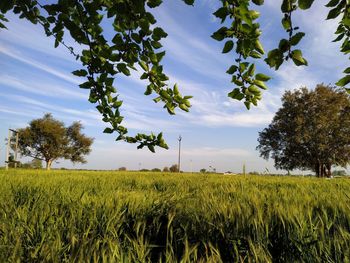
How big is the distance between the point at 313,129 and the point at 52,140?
46.4 meters

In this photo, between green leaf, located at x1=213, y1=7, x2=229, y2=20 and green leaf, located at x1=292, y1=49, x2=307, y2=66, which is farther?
green leaf, located at x1=213, y1=7, x2=229, y2=20

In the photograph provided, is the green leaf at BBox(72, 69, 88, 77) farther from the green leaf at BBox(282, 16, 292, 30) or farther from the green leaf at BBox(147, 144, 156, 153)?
the green leaf at BBox(282, 16, 292, 30)

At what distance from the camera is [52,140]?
2440 inches

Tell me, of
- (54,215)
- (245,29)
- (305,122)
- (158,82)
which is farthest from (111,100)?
(305,122)

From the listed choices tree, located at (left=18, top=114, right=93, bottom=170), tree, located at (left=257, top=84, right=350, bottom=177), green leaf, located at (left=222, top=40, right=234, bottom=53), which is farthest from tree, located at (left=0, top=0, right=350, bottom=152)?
tree, located at (left=18, top=114, right=93, bottom=170)

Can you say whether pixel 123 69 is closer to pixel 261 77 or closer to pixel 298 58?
pixel 261 77

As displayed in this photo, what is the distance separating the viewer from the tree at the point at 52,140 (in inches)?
2383

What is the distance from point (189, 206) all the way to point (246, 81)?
1.76m

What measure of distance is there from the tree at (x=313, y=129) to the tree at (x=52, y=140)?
38.9 m

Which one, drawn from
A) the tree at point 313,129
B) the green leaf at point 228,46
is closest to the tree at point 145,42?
the green leaf at point 228,46

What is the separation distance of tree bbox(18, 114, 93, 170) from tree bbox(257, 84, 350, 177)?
38881 millimetres

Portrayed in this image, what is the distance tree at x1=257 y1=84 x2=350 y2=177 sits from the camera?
1678 inches

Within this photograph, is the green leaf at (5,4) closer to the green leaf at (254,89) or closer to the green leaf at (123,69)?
the green leaf at (123,69)

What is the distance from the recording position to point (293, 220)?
2.55 meters
